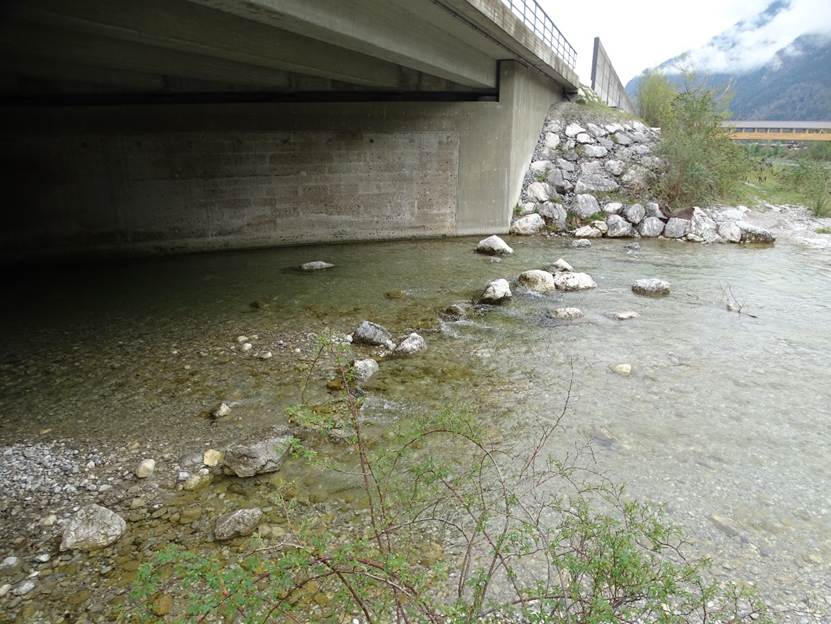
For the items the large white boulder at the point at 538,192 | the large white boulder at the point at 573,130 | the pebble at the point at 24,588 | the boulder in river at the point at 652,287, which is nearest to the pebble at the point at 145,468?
the pebble at the point at 24,588

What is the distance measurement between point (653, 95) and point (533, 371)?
80.1ft

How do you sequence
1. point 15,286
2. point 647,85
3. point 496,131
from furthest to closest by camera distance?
point 647,85
point 496,131
point 15,286

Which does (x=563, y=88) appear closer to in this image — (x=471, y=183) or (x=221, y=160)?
(x=471, y=183)

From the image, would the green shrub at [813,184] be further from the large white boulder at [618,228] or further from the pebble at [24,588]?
the pebble at [24,588]

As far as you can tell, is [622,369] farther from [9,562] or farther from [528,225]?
[528,225]

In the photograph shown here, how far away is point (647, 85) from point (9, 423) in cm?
2968

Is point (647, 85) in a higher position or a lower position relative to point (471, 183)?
higher

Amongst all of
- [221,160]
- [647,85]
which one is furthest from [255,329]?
[647,85]

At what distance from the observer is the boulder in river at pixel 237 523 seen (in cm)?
372

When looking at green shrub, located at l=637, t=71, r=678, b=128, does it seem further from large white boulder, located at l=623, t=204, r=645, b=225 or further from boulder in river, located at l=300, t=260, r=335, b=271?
boulder in river, located at l=300, t=260, r=335, b=271

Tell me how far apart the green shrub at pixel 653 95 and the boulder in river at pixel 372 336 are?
2151 centimetres

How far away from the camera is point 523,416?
5453 millimetres

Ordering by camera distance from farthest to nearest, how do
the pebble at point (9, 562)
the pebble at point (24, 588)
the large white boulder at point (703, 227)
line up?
1. the large white boulder at point (703, 227)
2. the pebble at point (9, 562)
3. the pebble at point (24, 588)

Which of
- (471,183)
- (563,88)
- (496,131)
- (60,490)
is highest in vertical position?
(563,88)
